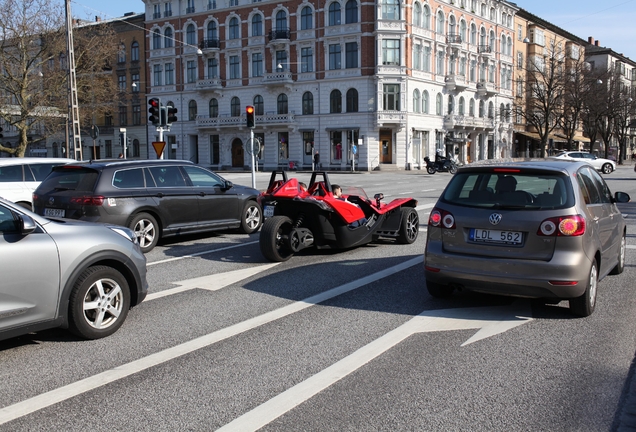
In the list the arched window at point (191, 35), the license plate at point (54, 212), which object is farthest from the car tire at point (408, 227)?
the arched window at point (191, 35)

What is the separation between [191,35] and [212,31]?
2.68 metres

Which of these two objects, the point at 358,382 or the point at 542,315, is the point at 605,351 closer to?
the point at 542,315

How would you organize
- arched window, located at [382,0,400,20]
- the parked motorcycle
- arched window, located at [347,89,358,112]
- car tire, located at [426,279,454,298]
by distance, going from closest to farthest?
1. car tire, located at [426,279,454,298]
2. the parked motorcycle
3. arched window, located at [382,0,400,20]
4. arched window, located at [347,89,358,112]

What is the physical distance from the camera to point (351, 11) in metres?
54.1

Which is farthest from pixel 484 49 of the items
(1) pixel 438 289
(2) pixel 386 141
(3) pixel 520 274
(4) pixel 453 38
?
(3) pixel 520 274

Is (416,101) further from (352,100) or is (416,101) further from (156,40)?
(156,40)

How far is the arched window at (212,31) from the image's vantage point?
60797 millimetres

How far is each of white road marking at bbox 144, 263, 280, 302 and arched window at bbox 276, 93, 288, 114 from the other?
50096mm

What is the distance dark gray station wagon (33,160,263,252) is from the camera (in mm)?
10148

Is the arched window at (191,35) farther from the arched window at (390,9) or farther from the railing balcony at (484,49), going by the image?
the railing balcony at (484,49)

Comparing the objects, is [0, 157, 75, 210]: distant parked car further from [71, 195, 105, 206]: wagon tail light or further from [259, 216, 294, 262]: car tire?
[259, 216, 294, 262]: car tire

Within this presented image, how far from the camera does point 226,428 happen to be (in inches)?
150

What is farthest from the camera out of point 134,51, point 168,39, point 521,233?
point 134,51

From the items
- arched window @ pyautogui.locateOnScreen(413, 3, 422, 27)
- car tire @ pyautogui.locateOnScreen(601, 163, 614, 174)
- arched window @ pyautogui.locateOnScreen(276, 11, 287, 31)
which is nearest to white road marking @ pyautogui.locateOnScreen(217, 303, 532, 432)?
car tire @ pyautogui.locateOnScreen(601, 163, 614, 174)
